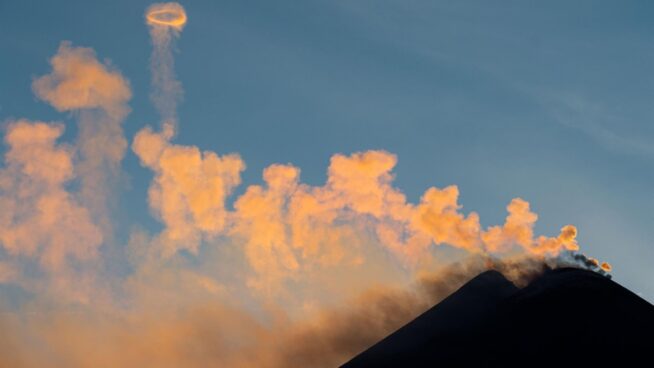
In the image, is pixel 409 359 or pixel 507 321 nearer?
pixel 409 359

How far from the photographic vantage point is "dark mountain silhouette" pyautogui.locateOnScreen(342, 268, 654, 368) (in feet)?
232

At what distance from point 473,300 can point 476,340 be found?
12.0 meters

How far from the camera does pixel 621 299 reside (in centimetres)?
8012

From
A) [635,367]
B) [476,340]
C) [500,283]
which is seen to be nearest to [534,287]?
[500,283]

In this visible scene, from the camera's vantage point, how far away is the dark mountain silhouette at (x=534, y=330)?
70688mm

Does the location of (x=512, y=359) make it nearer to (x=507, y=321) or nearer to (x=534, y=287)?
(x=507, y=321)

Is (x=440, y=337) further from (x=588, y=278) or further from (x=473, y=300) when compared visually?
(x=588, y=278)

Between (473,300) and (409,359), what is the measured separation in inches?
703

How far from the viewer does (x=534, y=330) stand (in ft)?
253

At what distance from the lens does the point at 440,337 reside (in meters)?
78.4

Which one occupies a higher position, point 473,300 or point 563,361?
point 473,300

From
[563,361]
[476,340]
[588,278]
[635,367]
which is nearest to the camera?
[635,367]

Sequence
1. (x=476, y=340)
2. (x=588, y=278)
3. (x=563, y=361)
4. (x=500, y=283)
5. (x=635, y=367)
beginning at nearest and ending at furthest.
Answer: (x=635, y=367)
(x=563, y=361)
(x=476, y=340)
(x=588, y=278)
(x=500, y=283)

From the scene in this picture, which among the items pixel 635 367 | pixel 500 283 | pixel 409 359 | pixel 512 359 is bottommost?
pixel 635 367
